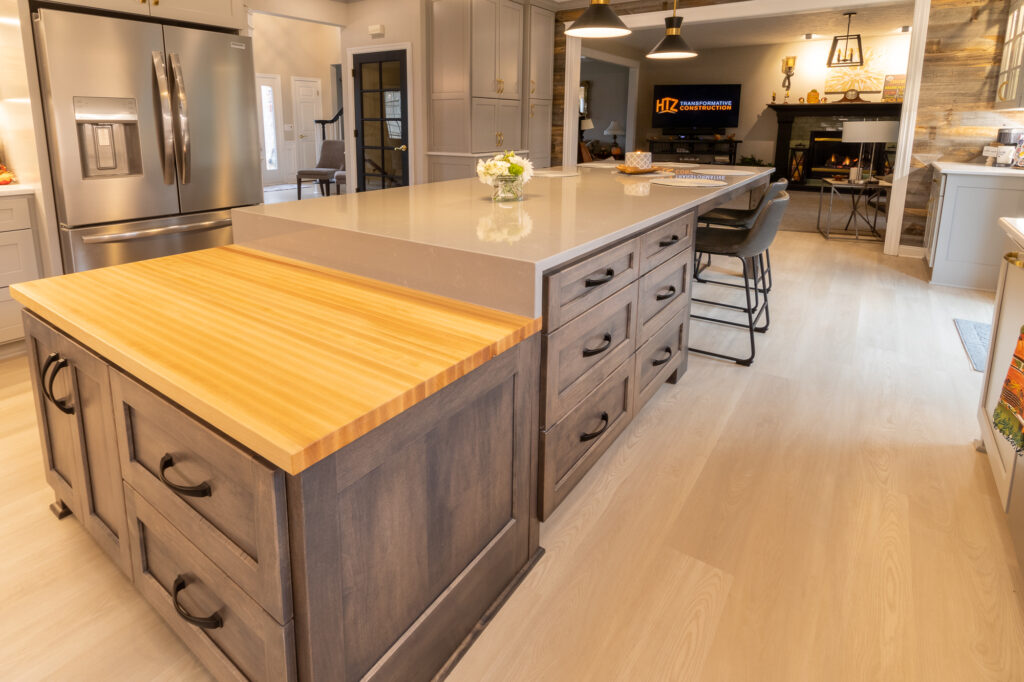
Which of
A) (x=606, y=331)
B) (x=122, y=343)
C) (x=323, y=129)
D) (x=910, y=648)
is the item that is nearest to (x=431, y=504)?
(x=122, y=343)

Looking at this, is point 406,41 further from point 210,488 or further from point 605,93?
point 605,93

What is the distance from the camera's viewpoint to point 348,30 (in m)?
7.08

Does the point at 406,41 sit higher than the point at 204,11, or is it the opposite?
the point at 406,41

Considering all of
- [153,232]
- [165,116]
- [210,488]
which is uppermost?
[165,116]

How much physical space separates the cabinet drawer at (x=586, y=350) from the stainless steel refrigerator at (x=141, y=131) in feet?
8.63

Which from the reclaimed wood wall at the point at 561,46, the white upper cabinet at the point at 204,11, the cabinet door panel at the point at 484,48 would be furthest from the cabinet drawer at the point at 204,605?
the reclaimed wood wall at the point at 561,46

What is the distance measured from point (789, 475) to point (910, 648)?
825mm

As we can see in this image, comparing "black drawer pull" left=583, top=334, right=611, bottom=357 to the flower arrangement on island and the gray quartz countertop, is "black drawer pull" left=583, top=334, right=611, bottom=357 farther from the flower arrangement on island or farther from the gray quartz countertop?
the flower arrangement on island

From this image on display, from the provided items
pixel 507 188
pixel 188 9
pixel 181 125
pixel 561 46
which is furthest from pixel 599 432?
pixel 561 46

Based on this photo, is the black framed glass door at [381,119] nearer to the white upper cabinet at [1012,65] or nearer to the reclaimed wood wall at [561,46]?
the reclaimed wood wall at [561,46]

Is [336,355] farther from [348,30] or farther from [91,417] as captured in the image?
[348,30]

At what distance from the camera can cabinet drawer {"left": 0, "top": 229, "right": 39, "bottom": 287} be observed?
315cm

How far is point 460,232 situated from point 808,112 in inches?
457

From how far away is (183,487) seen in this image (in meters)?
1.17
